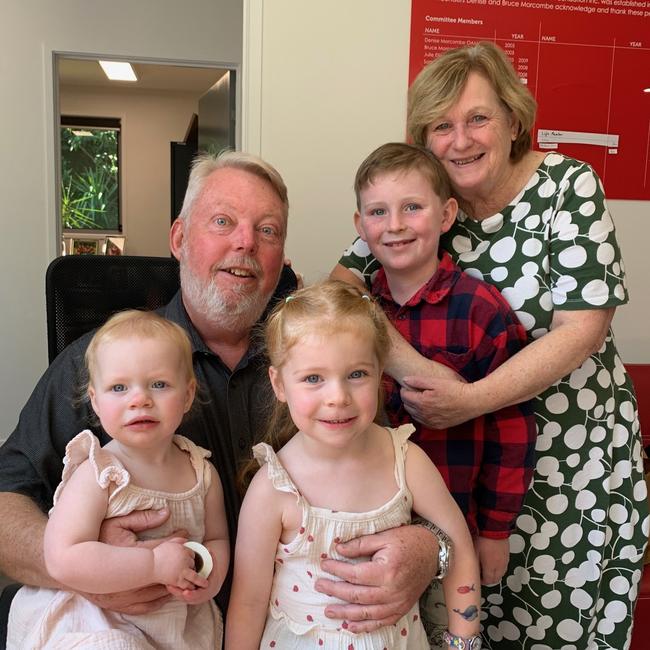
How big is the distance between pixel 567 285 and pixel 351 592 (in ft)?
2.75

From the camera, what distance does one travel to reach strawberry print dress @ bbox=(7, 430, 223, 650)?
3.73 feet

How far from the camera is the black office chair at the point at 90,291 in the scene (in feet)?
6.09

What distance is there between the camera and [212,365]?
1.63 meters

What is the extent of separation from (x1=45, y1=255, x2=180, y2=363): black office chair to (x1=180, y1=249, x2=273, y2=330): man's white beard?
355 millimetres

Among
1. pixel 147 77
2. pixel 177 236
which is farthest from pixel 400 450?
pixel 147 77

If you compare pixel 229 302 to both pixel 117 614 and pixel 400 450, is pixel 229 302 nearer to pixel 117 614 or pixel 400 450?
pixel 400 450

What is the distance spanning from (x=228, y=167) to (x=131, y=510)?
0.89 metres

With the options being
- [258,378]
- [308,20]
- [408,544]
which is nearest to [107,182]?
[308,20]

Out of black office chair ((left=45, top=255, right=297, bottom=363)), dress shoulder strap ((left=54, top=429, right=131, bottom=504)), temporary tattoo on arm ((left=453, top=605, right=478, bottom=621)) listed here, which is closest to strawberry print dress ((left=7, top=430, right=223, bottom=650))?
dress shoulder strap ((left=54, top=429, right=131, bottom=504))

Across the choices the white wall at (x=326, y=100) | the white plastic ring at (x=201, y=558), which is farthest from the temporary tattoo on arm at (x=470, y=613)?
the white wall at (x=326, y=100)

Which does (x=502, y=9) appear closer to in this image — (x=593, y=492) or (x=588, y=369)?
(x=588, y=369)

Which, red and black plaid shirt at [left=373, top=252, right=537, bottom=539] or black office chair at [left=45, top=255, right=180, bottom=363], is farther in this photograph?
black office chair at [left=45, top=255, right=180, bottom=363]

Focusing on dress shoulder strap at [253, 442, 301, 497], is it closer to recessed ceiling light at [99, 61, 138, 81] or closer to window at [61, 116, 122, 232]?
recessed ceiling light at [99, 61, 138, 81]

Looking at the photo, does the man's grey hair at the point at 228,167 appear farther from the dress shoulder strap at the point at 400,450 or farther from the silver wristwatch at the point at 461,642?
the silver wristwatch at the point at 461,642
